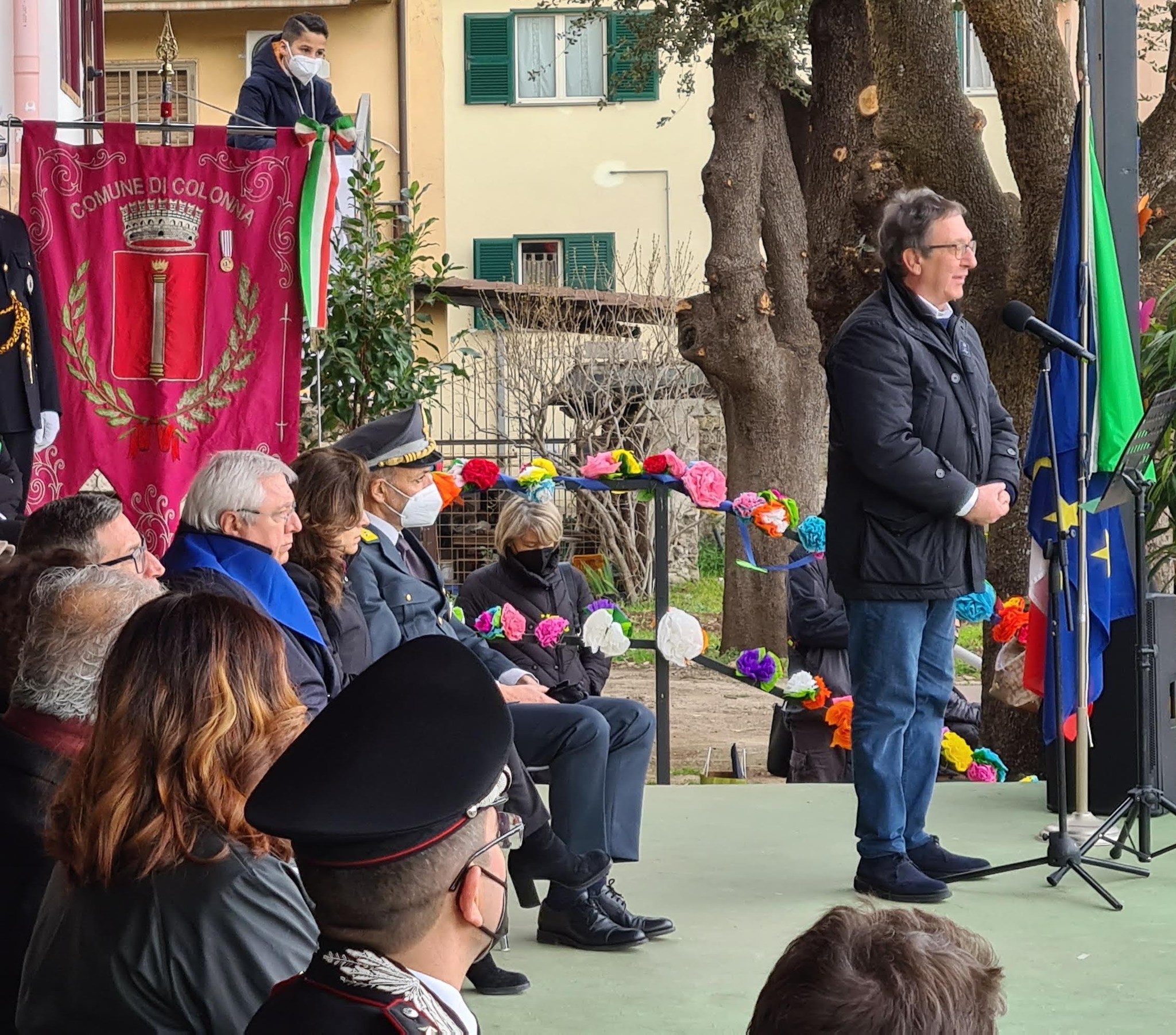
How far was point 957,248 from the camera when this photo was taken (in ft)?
15.1

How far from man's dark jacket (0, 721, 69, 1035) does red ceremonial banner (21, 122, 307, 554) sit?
405cm

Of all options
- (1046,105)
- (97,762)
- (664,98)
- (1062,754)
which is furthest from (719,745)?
(664,98)

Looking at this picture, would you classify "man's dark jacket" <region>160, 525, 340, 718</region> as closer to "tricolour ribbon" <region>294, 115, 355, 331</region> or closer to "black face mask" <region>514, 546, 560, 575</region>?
"black face mask" <region>514, 546, 560, 575</region>

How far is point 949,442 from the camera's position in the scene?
4617 mm

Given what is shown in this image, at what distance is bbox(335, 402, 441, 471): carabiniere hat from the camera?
15.9 ft

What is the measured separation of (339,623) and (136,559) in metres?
0.68

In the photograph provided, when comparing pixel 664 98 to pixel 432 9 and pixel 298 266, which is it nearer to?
pixel 432 9

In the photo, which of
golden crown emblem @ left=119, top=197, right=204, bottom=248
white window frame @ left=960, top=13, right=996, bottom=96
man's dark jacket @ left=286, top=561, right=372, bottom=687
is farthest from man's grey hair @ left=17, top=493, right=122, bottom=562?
white window frame @ left=960, top=13, right=996, bottom=96

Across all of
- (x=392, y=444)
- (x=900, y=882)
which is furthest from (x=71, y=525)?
(x=900, y=882)

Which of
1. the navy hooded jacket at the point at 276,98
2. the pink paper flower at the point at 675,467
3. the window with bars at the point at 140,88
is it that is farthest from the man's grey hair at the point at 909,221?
the window with bars at the point at 140,88

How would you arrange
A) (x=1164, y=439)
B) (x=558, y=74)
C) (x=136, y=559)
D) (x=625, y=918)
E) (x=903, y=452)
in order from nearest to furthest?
(x=136, y=559) → (x=625, y=918) → (x=903, y=452) → (x=1164, y=439) → (x=558, y=74)

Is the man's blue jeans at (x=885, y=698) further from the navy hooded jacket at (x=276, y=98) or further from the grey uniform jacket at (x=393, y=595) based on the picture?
the navy hooded jacket at (x=276, y=98)

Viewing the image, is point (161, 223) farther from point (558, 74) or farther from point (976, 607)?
point (558, 74)

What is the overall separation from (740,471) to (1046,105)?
25.4ft
